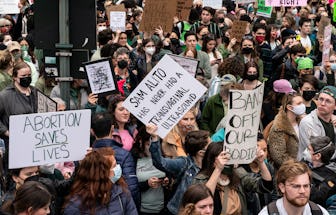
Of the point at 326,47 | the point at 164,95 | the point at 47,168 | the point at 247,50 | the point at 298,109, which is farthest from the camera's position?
the point at 326,47

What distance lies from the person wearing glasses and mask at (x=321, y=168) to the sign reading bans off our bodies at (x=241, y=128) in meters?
0.59

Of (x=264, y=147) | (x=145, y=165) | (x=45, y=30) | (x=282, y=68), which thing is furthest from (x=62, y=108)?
(x=282, y=68)

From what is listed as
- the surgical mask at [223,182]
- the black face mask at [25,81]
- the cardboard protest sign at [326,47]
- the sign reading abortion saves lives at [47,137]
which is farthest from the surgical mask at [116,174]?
the cardboard protest sign at [326,47]

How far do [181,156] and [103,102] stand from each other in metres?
2.25

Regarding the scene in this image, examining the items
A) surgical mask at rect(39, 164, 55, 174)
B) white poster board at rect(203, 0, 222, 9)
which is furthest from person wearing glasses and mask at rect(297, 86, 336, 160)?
Result: white poster board at rect(203, 0, 222, 9)

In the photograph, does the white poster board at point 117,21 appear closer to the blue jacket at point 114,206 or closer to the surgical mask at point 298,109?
the surgical mask at point 298,109

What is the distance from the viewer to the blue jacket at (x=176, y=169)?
652cm

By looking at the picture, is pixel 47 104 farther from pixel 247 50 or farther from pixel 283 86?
pixel 247 50

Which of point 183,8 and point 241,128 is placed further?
point 183,8

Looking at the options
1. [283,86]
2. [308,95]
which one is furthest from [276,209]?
[308,95]

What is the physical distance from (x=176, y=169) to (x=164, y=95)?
783mm

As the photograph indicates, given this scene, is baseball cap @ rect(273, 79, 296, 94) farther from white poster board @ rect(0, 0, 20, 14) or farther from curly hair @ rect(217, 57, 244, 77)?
white poster board @ rect(0, 0, 20, 14)

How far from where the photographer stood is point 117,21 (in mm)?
14438

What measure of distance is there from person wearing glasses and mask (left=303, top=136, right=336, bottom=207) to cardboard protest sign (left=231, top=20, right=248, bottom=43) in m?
6.81
